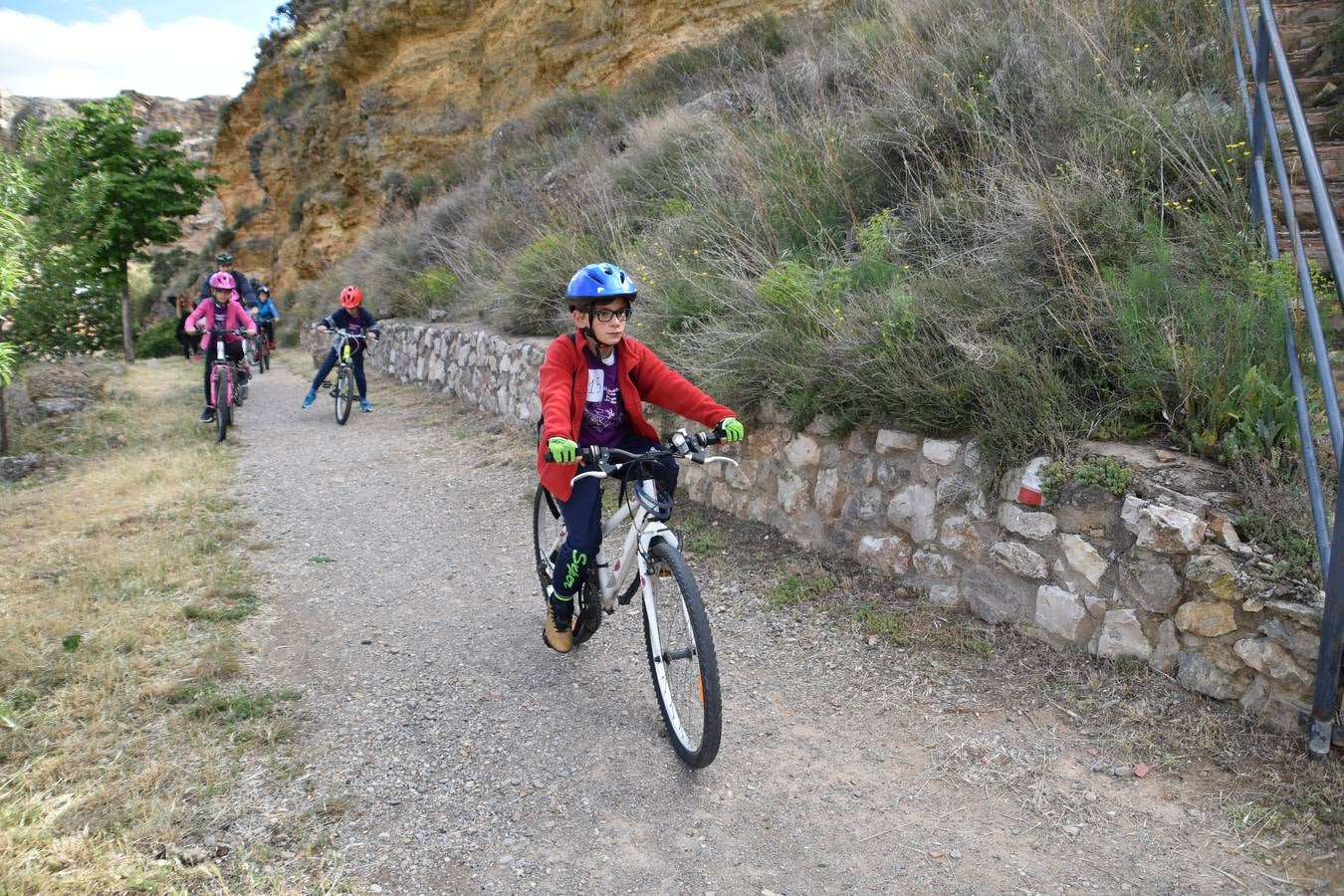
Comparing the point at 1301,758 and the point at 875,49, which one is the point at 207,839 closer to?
the point at 1301,758

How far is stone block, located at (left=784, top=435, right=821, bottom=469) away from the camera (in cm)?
549

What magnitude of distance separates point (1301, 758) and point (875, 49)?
25.9 feet

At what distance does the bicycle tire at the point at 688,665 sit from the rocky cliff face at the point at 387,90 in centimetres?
1321

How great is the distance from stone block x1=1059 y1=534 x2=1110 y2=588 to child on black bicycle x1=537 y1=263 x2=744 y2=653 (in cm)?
159

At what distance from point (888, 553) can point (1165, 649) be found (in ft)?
5.10

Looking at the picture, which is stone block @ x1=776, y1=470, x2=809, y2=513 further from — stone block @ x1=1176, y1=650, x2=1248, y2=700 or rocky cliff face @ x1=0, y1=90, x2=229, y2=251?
rocky cliff face @ x1=0, y1=90, x2=229, y2=251

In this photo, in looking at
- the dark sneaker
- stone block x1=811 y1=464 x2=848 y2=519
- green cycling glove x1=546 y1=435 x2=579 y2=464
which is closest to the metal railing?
stone block x1=811 y1=464 x2=848 y2=519

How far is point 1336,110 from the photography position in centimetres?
561

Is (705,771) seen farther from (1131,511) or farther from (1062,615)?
(1131,511)

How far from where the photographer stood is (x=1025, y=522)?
4199 millimetres

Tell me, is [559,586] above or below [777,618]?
above

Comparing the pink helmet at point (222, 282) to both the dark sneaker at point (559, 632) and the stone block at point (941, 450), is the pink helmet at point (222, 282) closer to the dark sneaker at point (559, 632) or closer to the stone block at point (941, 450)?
the dark sneaker at point (559, 632)

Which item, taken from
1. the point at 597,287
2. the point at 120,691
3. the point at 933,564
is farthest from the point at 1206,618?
the point at 120,691

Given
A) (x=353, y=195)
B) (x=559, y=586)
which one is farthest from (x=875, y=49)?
(x=353, y=195)
